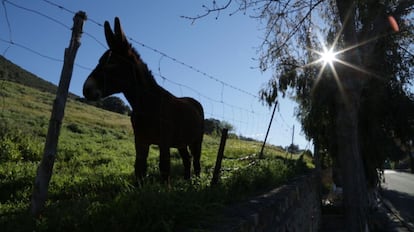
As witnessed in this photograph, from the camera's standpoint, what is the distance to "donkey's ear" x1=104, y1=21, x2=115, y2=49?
4.23 meters

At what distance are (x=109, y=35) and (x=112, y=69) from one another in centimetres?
39

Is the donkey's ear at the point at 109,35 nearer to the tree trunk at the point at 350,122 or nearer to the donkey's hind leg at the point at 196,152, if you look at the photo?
the donkey's hind leg at the point at 196,152

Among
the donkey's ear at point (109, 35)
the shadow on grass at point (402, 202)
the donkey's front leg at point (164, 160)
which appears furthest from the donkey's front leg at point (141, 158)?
the shadow on grass at point (402, 202)

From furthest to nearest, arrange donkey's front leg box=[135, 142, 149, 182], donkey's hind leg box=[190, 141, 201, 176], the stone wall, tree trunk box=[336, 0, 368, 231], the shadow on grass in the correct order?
the shadow on grass
tree trunk box=[336, 0, 368, 231]
donkey's hind leg box=[190, 141, 201, 176]
donkey's front leg box=[135, 142, 149, 182]
the stone wall

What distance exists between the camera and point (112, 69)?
4.41m

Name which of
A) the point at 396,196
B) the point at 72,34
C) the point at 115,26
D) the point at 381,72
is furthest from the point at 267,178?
the point at 396,196

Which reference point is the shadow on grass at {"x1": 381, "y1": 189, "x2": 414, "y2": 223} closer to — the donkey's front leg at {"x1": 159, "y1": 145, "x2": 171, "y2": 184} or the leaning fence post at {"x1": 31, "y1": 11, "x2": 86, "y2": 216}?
the donkey's front leg at {"x1": 159, "y1": 145, "x2": 171, "y2": 184}

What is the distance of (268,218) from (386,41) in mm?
9185

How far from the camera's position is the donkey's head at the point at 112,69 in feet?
13.5

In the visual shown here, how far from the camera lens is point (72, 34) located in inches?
138

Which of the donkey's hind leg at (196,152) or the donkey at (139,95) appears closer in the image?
the donkey at (139,95)

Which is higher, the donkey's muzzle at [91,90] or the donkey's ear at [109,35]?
the donkey's ear at [109,35]

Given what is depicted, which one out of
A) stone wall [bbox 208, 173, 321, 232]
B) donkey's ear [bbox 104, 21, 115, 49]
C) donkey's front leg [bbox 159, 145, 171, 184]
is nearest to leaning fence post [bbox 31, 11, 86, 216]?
donkey's ear [bbox 104, 21, 115, 49]

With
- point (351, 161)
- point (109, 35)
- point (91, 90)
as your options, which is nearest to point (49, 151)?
point (91, 90)
